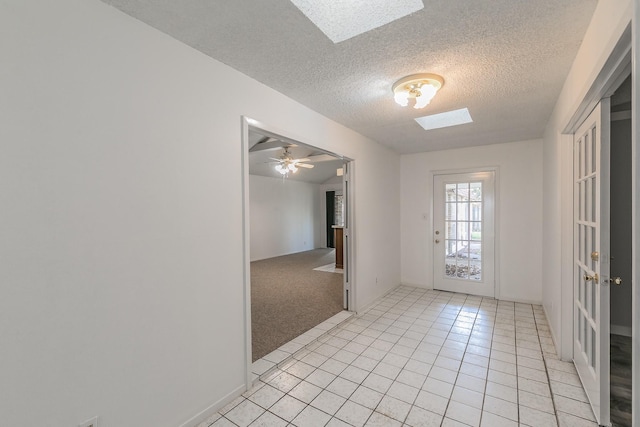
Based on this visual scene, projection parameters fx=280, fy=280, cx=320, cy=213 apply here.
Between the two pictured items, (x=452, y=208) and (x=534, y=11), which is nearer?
(x=534, y=11)

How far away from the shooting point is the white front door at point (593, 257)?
1.69 m

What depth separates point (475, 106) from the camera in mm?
2807

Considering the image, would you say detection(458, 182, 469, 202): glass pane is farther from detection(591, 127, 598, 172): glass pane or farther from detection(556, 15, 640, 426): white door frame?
detection(591, 127, 598, 172): glass pane

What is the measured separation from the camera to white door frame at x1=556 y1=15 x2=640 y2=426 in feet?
3.02

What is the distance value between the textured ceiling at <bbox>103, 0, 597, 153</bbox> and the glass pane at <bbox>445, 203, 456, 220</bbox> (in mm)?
1965

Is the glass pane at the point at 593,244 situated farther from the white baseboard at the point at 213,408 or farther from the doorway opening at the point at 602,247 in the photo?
the white baseboard at the point at 213,408

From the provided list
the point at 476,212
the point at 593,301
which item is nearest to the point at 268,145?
the point at 476,212

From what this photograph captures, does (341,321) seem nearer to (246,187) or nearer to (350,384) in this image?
(350,384)

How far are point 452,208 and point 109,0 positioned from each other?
183 inches

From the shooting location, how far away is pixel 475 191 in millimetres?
4441

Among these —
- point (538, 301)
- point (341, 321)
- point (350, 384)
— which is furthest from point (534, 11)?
point (538, 301)

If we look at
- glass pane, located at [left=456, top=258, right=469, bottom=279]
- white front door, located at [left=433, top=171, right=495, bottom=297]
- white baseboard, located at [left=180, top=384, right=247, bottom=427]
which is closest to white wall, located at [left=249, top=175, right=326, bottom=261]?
white front door, located at [left=433, top=171, right=495, bottom=297]

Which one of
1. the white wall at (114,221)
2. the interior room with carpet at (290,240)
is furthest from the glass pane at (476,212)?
the white wall at (114,221)

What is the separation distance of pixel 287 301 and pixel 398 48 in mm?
3493
